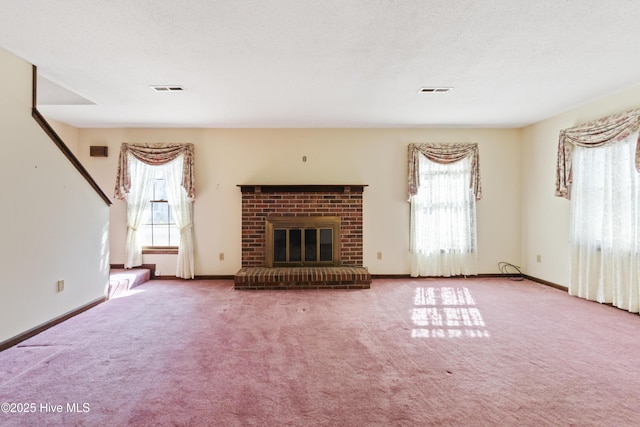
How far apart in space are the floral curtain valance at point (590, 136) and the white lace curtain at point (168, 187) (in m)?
5.22

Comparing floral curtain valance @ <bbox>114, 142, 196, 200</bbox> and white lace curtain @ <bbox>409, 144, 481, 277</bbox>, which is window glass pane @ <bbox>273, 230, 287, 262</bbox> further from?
white lace curtain @ <bbox>409, 144, 481, 277</bbox>

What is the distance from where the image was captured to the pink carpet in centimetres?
175

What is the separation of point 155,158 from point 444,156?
14.9ft

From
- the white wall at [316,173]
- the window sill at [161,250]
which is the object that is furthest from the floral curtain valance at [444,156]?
the window sill at [161,250]

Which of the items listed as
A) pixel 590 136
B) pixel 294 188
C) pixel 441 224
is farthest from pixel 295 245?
pixel 590 136

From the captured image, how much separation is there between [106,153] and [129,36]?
3.34m

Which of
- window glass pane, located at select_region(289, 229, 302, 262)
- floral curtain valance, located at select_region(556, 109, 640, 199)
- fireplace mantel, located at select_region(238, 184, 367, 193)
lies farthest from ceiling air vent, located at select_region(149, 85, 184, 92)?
floral curtain valance, located at select_region(556, 109, 640, 199)

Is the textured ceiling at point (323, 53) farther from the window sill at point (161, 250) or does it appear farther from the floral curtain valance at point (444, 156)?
the window sill at point (161, 250)

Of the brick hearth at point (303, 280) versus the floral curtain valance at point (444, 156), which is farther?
the floral curtain valance at point (444, 156)

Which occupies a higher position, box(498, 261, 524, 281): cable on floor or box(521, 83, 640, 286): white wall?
box(521, 83, 640, 286): white wall

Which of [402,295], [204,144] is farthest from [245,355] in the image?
[204,144]

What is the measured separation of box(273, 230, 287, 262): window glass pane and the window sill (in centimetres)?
159

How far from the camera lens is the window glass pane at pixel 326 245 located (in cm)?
494

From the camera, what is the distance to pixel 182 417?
67.2 inches
